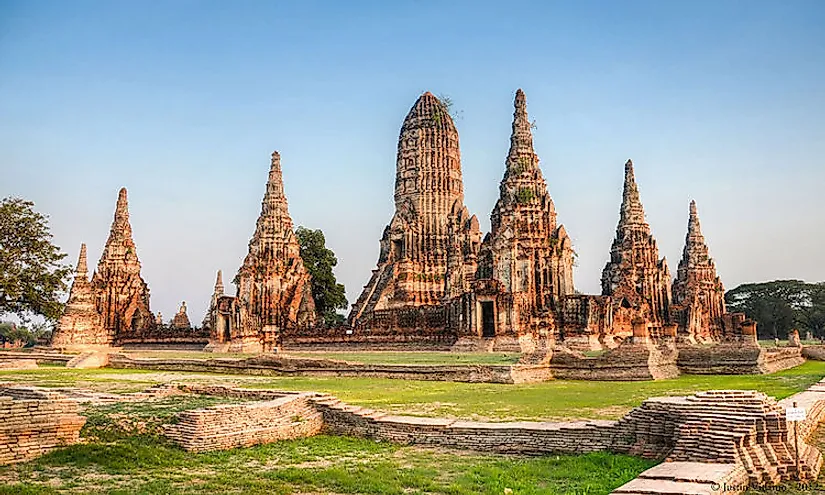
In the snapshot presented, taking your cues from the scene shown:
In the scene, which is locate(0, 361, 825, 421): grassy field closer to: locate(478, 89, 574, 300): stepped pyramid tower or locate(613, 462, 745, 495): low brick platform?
locate(613, 462, 745, 495): low brick platform

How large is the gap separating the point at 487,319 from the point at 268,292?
14734 millimetres

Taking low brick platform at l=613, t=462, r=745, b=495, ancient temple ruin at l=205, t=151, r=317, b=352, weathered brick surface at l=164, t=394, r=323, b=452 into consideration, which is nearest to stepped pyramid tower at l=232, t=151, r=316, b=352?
ancient temple ruin at l=205, t=151, r=317, b=352

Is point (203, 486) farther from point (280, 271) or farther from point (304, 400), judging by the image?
point (280, 271)


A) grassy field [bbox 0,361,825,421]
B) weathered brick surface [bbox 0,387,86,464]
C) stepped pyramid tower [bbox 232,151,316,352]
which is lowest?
grassy field [bbox 0,361,825,421]

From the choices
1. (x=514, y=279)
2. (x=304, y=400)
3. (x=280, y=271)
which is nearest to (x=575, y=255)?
(x=514, y=279)

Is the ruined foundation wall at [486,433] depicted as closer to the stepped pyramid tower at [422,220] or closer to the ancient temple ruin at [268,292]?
the ancient temple ruin at [268,292]

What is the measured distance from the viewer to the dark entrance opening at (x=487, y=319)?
35.0 metres

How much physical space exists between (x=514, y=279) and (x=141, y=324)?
88.8ft

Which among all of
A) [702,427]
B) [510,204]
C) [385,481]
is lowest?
[385,481]

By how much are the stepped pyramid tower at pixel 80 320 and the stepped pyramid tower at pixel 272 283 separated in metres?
9.31

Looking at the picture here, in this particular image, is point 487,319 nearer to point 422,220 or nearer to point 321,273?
point 422,220

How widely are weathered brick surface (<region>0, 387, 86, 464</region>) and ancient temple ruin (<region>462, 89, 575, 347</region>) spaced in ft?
79.6

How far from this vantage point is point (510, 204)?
36875 mm

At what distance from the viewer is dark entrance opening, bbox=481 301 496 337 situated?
3500cm
